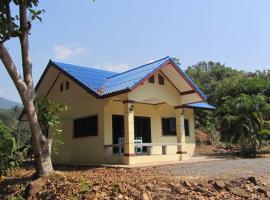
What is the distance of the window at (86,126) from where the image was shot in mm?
17359

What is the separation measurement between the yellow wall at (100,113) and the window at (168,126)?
0.25 m

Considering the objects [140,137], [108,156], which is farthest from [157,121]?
[108,156]

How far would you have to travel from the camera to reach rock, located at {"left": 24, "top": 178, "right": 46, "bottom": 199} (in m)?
10.2

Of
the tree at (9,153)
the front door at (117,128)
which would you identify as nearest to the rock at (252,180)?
the tree at (9,153)

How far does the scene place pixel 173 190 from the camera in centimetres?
895

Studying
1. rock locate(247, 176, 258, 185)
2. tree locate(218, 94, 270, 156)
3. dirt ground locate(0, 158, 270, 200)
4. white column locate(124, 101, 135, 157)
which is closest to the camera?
dirt ground locate(0, 158, 270, 200)

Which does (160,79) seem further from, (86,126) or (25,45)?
(25,45)

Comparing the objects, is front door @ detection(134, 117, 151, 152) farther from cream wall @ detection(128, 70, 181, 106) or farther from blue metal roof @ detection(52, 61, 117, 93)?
blue metal roof @ detection(52, 61, 117, 93)

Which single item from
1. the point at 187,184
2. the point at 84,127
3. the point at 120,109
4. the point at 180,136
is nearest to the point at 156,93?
the point at 120,109

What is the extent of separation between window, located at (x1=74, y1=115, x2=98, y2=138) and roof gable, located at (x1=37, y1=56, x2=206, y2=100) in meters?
1.79

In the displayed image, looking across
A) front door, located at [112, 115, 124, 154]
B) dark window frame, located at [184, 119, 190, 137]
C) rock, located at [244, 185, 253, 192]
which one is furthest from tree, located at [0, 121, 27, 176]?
dark window frame, located at [184, 119, 190, 137]

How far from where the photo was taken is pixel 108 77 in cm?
1895

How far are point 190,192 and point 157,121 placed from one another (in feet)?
35.4

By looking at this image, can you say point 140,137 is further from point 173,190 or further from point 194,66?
point 194,66
